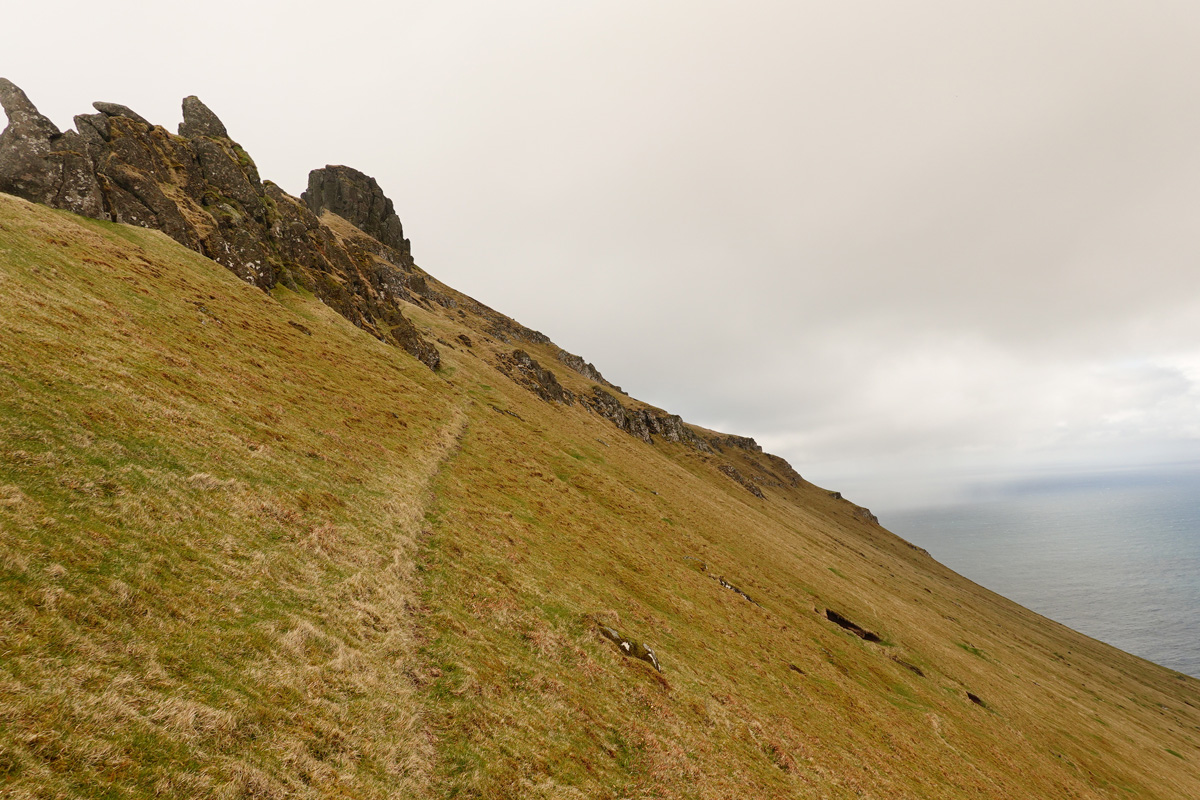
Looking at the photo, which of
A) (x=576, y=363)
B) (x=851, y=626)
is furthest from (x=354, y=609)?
(x=576, y=363)

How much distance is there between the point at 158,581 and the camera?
12.7m

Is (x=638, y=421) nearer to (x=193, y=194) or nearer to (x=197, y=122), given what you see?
(x=193, y=194)

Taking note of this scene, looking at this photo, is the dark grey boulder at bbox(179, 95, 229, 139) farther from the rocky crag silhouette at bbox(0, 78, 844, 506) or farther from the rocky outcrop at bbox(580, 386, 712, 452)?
the rocky outcrop at bbox(580, 386, 712, 452)

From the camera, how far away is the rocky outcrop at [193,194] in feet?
136

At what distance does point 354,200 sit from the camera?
478 feet

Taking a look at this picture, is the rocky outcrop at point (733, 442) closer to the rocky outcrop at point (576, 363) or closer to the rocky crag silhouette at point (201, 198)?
the rocky outcrop at point (576, 363)

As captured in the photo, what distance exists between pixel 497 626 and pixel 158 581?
1224 centimetres

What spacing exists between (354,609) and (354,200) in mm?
161994

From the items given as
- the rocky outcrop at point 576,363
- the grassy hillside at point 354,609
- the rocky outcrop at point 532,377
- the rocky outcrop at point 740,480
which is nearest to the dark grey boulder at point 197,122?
the grassy hillside at point 354,609

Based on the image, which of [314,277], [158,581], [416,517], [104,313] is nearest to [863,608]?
[416,517]

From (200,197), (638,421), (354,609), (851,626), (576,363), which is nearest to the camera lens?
(354,609)

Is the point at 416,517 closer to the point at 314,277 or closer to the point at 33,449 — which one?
the point at 33,449

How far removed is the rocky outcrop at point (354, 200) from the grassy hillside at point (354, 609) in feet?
350

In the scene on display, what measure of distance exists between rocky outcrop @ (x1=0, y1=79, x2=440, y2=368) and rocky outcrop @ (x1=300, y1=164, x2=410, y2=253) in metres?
73.8
